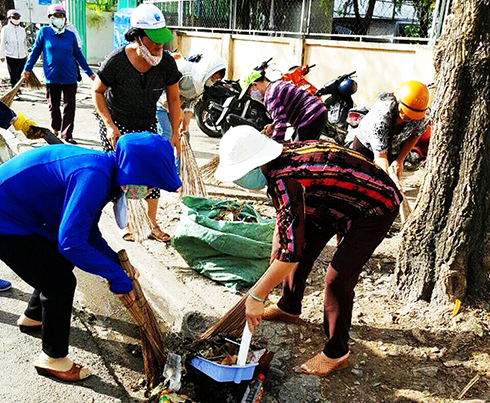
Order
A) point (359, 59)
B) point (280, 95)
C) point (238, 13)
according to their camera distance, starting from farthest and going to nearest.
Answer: point (238, 13)
point (359, 59)
point (280, 95)

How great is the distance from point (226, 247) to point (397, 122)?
1.54 metres

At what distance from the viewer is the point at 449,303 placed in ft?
10.8

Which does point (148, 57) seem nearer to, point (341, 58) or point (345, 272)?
point (345, 272)

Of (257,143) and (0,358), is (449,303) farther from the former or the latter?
(0,358)

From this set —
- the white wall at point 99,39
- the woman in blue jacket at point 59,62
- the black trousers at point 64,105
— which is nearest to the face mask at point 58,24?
the woman in blue jacket at point 59,62

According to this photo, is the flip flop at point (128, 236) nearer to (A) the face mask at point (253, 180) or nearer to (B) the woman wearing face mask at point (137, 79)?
(B) the woman wearing face mask at point (137, 79)

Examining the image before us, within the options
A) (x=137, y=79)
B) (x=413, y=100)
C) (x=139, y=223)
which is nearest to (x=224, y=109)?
(x=139, y=223)

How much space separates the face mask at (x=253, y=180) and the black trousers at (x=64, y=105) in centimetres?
575

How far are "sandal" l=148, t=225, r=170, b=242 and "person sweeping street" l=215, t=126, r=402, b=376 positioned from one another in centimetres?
169

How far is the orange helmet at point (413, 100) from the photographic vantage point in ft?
11.9

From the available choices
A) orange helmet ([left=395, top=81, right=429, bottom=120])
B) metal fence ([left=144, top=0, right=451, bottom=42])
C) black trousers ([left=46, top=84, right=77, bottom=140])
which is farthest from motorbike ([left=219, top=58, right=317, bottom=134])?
orange helmet ([left=395, top=81, right=429, bottom=120])

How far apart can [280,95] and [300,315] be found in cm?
205

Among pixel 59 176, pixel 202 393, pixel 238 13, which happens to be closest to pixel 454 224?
pixel 202 393

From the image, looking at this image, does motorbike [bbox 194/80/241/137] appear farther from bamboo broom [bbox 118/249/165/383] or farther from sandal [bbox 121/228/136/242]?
bamboo broom [bbox 118/249/165/383]
